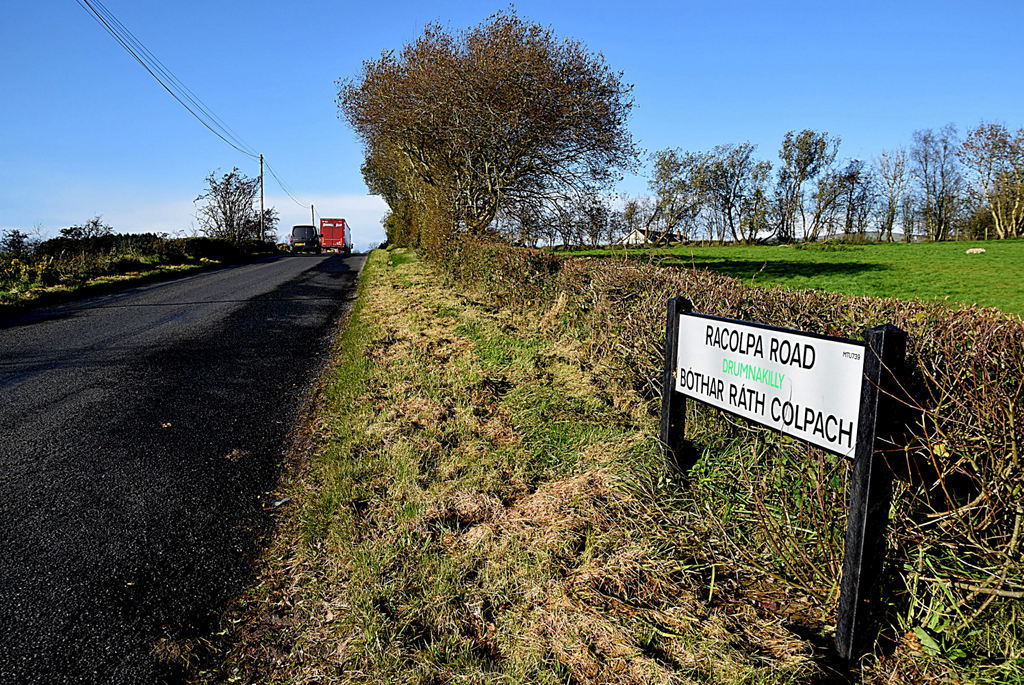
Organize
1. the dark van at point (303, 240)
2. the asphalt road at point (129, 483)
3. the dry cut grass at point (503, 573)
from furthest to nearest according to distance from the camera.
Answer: the dark van at point (303, 240), the asphalt road at point (129, 483), the dry cut grass at point (503, 573)

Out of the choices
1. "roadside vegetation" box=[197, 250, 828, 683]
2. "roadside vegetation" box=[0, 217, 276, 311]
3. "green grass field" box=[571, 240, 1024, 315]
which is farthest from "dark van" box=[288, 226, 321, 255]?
"roadside vegetation" box=[197, 250, 828, 683]

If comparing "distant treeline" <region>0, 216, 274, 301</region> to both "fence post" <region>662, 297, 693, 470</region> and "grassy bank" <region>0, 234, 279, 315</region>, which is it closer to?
"grassy bank" <region>0, 234, 279, 315</region>

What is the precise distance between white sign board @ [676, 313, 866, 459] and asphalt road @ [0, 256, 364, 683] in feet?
8.43

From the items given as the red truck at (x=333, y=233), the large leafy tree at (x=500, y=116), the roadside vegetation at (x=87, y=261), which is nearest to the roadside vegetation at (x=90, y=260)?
the roadside vegetation at (x=87, y=261)

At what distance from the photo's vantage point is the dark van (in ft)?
160

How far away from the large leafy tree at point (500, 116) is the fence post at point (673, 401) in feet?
41.3

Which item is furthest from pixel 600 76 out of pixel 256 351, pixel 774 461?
pixel 774 461

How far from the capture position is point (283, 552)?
319cm

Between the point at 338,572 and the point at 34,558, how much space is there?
1.64 metres

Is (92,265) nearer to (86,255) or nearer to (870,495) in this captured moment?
(86,255)

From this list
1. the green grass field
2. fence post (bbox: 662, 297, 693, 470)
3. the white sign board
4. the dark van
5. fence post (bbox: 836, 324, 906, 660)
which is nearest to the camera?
fence post (bbox: 836, 324, 906, 660)

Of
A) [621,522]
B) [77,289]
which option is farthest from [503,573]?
[77,289]

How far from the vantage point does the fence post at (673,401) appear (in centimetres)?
322

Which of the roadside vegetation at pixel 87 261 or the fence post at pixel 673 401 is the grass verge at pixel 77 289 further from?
the fence post at pixel 673 401
